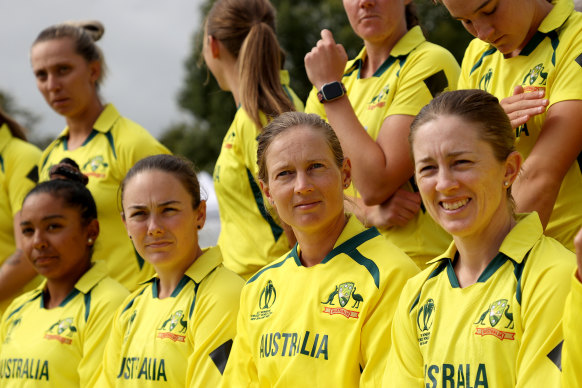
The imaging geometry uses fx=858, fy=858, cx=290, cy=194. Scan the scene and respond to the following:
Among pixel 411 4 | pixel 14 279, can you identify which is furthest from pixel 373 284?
pixel 14 279

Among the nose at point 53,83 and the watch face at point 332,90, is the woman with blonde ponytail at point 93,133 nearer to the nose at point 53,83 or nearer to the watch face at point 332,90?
the nose at point 53,83

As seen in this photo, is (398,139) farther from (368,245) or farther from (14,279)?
(14,279)

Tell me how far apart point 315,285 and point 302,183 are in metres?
0.42

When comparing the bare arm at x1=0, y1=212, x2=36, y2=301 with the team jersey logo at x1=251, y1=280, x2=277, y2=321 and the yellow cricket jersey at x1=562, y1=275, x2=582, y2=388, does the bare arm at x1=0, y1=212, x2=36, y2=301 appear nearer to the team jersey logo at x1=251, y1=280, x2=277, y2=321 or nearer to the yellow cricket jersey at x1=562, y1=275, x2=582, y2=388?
the team jersey logo at x1=251, y1=280, x2=277, y2=321

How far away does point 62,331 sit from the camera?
4.64 meters

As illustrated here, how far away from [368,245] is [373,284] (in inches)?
8.6

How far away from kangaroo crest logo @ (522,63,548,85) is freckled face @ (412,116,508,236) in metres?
0.63

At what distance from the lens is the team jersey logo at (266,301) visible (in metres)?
3.56

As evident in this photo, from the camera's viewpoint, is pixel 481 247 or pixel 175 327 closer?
pixel 481 247

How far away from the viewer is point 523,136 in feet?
11.3

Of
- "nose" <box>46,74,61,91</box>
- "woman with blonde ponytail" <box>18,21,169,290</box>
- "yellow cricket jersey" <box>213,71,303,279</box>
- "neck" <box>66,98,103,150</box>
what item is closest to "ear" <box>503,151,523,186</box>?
"yellow cricket jersey" <box>213,71,303,279</box>

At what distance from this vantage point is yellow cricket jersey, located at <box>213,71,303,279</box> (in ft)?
15.2

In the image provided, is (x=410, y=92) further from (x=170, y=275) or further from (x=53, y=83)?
(x=53, y=83)

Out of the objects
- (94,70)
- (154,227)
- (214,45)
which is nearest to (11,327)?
(154,227)
